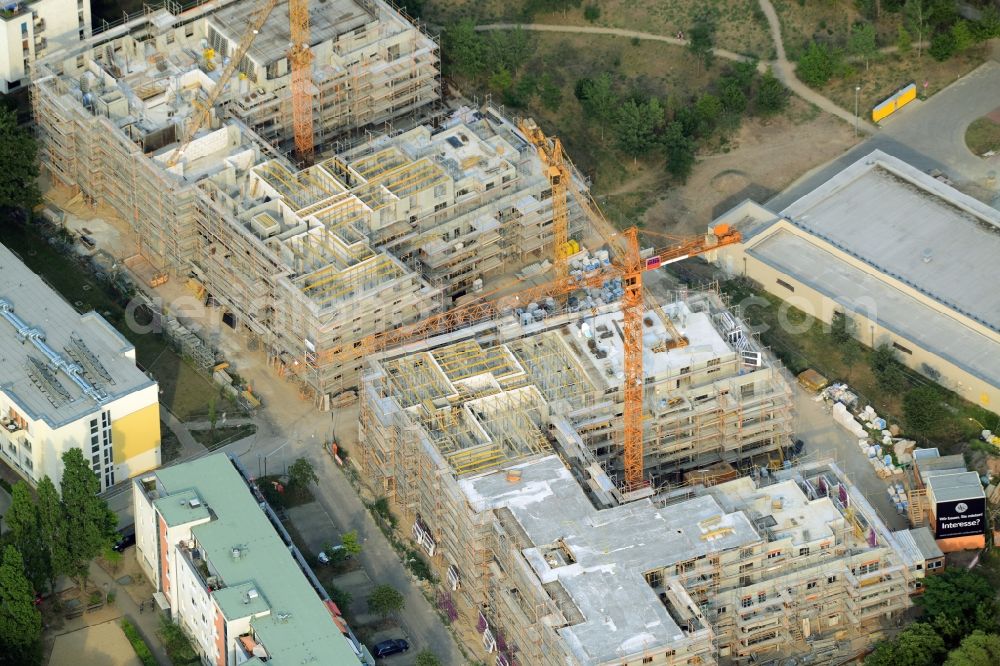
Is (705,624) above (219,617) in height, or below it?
below

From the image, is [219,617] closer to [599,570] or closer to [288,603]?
[288,603]

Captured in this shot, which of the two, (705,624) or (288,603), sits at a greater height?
(288,603)

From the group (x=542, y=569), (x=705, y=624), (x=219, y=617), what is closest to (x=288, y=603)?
(x=219, y=617)

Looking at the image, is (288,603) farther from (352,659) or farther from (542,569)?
(542,569)

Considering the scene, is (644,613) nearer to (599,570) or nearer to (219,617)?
(599,570)

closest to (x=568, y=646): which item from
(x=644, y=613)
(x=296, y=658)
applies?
(x=644, y=613)

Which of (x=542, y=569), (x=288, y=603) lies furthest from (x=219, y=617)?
(x=542, y=569)

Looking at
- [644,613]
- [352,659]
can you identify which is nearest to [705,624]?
[644,613]
